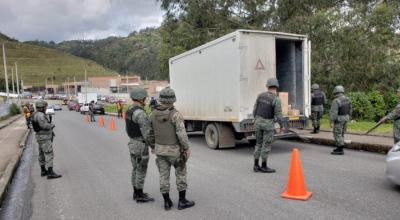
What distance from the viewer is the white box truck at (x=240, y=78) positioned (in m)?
9.78

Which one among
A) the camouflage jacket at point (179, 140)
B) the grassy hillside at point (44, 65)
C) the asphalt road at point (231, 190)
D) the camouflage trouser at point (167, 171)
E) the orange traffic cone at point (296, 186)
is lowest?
the asphalt road at point (231, 190)

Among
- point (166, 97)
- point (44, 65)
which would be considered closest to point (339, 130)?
point (166, 97)

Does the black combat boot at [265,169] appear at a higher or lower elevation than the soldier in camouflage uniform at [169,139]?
lower

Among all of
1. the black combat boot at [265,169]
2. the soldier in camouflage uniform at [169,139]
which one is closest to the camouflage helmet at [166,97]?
the soldier in camouflage uniform at [169,139]

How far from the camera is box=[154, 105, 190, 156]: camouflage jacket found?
207 inches

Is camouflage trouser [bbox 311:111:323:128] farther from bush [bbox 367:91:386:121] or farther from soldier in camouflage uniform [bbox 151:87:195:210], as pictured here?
Result: soldier in camouflage uniform [bbox 151:87:195:210]

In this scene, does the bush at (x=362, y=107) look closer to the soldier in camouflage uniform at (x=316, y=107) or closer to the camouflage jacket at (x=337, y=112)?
the soldier in camouflage uniform at (x=316, y=107)

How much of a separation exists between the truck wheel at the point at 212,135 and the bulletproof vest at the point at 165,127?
566cm

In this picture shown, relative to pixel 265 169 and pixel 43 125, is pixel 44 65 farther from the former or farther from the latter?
pixel 265 169

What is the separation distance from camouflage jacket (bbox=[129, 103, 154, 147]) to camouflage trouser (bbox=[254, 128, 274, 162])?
2736 millimetres

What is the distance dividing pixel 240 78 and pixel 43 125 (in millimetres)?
4756

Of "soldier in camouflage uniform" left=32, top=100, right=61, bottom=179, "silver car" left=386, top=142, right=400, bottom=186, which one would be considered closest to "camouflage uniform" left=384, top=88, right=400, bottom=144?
"silver car" left=386, top=142, right=400, bottom=186

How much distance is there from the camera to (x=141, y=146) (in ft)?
19.0

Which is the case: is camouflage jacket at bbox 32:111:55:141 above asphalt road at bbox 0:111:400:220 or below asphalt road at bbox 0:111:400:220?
above
